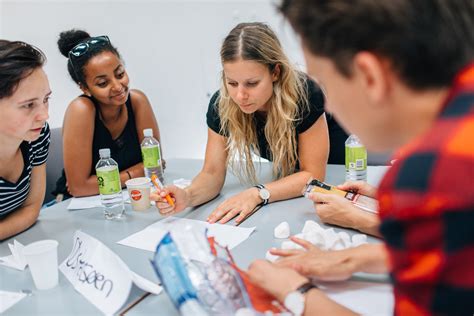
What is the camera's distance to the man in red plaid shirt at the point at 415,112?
0.46 meters

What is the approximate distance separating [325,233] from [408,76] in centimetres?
59

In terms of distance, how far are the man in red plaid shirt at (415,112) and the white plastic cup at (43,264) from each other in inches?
28.9

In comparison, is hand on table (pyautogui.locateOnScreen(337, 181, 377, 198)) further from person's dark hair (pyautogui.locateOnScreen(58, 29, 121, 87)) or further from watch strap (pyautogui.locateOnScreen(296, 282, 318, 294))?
person's dark hair (pyautogui.locateOnScreen(58, 29, 121, 87))

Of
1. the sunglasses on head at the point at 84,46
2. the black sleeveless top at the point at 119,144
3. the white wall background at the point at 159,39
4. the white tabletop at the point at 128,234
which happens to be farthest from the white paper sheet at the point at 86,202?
the white wall background at the point at 159,39

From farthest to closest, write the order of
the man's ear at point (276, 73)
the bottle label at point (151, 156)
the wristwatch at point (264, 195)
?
the bottle label at point (151, 156), the man's ear at point (276, 73), the wristwatch at point (264, 195)

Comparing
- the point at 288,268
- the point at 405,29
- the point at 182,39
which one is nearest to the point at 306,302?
the point at 288,268

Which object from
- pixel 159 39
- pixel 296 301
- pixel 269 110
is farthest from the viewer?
pixel 159 39

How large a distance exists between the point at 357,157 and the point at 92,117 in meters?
1.13

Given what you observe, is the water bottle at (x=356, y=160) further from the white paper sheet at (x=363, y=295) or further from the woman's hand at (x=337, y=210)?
the white paper sheet at (x=363, y=295)

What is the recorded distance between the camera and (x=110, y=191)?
4.64 ft

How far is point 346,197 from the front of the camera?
4.05ft

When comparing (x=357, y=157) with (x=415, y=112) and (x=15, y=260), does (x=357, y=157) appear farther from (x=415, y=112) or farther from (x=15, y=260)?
(x=15, y=260)

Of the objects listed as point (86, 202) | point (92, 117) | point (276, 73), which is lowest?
point (86, 202)

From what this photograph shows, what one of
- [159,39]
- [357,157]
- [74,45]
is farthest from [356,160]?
[159,39]
